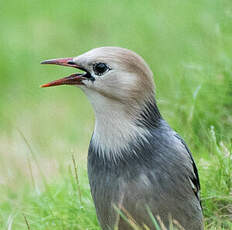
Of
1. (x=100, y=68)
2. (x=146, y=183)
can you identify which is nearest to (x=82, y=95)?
(x=100, y=68)

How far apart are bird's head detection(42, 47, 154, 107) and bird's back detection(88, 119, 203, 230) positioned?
32cm

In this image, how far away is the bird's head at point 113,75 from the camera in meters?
3.93

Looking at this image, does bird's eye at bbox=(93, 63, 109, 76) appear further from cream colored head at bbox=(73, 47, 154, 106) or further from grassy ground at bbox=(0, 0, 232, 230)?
grassy ground at bbox=(0, 0, 232, 230)

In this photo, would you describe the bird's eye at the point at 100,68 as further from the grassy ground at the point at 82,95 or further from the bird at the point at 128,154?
the grassy ground at the point at 82,95

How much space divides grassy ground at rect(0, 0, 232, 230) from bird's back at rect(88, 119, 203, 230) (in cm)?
43

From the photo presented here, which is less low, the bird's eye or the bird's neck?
the bird's eye

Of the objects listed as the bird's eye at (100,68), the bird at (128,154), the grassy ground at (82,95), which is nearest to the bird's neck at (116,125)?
the bird at (128,154)

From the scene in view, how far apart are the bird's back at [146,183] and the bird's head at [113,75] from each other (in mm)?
315

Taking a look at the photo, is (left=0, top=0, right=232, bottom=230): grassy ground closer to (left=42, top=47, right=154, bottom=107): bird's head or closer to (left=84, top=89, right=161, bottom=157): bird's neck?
(left=84, top=89, right=161, bottom=157): bird's neck

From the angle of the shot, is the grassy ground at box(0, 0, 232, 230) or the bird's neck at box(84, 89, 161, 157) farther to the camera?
the grassy ground at box(0, 0, 232, 230)

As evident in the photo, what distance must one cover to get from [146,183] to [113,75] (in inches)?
26.8

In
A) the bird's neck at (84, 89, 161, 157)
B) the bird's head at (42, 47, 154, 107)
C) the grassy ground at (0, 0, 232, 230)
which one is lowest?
the grassy ground at (0, 0, 232, 230)

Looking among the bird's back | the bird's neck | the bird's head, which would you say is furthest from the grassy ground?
the bird's head

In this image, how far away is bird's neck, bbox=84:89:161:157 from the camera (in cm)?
394
